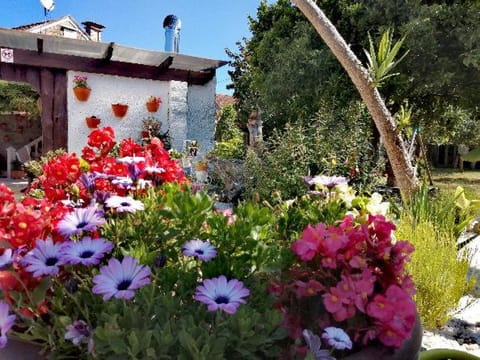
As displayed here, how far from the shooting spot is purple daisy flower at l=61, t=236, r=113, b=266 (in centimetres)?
91

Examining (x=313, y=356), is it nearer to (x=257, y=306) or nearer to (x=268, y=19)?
(x=257, y=306)

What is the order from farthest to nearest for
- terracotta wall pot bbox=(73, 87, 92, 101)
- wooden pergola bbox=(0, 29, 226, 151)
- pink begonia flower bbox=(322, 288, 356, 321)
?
1. terracotta wall pot bbox=(73, 87, 92, 101)
2. wooden pergola bbox=(0, 29, 226, 151)
3. pink begonia flower bbox=(322, 288, 356, 321)

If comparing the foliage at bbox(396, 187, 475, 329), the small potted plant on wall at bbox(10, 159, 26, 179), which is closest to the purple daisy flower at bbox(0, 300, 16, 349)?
the foliage at bbox(396, 187, 475, 329)

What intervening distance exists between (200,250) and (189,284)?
0.26ft

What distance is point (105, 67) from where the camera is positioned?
8219mm

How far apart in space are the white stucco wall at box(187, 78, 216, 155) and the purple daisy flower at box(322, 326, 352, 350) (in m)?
8.45

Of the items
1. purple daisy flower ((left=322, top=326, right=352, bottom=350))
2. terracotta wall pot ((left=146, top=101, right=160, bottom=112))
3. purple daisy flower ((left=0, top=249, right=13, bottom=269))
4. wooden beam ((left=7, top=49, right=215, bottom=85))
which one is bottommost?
purple daisy flower ((left=322, top=326, right=352, bottom=350))

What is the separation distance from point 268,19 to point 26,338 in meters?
10.5

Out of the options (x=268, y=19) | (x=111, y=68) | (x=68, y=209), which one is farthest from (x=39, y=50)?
(x=68, y=209)

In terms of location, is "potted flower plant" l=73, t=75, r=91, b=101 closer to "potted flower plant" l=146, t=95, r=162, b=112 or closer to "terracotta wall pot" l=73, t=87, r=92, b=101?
"terracotta wall pot" l=73, t=87, r=92, b=101

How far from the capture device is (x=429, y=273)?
2.27 meters

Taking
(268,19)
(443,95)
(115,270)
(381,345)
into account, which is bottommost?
(381,345)

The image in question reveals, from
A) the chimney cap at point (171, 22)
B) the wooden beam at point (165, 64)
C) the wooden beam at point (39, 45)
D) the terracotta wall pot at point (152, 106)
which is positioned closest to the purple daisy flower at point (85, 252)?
the wooden beam at point (39, 45)

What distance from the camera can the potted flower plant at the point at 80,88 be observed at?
7945mm
